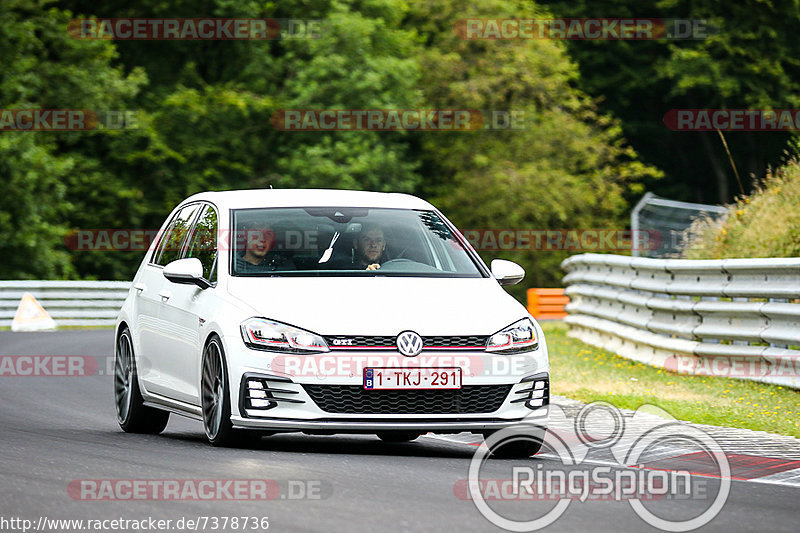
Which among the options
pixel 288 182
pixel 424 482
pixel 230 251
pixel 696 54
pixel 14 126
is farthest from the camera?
pixel 696 54

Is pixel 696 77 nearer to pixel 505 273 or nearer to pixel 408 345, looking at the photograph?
pixel 505 273

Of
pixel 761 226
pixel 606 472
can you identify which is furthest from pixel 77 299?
pixel 606 472

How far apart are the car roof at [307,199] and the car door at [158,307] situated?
1.57 ft

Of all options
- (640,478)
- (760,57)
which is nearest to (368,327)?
(640,478)

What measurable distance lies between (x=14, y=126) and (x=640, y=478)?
3236 centimetres

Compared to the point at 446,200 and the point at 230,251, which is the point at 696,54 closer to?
the point at 446,200

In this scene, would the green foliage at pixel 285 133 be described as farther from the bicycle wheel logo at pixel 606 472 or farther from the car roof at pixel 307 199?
the bicycle wheel logo at pixel 606 472

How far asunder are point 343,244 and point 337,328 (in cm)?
135

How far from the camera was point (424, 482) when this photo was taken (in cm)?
824

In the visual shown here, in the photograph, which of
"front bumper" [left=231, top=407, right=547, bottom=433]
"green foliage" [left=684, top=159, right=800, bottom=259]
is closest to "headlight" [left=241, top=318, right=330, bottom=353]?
"front bumper" [left=231, top=407, right=547, bottom=433]

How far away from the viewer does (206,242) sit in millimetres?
10891

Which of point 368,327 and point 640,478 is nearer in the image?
point 640,478

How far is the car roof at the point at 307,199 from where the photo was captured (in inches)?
430
